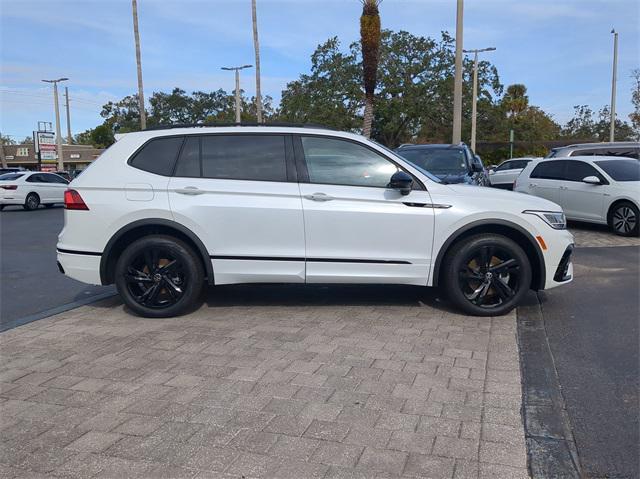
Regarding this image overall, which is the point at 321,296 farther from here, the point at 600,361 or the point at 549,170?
the point at 549,170

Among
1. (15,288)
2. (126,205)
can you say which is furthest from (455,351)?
(15,288)

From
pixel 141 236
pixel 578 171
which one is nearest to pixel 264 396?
pixel 141 236

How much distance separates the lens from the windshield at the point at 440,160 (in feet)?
34.4

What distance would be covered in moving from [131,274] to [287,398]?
257 centimetres

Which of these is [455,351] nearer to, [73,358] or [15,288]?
[73,358]

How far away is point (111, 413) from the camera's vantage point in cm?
350

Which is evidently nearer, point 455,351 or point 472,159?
point 455,351

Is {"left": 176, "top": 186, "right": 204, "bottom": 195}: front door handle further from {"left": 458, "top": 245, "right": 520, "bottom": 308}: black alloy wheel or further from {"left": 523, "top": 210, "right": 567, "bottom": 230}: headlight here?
{"left": 523, "top": 210, "right": 567, "bottom": 230}: headlight

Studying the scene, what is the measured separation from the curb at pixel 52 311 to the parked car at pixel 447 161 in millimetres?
6037

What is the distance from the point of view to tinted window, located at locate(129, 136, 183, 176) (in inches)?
220

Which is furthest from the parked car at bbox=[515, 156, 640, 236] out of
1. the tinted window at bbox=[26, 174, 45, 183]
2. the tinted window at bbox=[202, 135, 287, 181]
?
the tinted window at bbox=[26, 174, 45, 183]

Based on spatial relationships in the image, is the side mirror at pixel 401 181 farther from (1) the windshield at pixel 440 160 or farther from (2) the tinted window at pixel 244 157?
(1) the windshield at pixel 440 160

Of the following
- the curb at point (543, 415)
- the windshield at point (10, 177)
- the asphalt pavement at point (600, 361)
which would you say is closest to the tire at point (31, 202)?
the windshield at point (10, 177)

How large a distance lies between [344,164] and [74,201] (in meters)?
2.63
